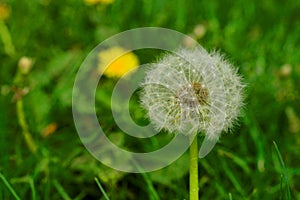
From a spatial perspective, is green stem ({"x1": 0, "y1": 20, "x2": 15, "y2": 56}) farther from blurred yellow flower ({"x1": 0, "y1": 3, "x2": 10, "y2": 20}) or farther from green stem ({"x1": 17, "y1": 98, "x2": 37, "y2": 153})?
green stem ({"x1": 17, "y1": 98, "x2": 37, "y2": 153})

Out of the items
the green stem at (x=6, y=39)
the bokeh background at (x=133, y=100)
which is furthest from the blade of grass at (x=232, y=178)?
the green stem at (x=6, y=39)

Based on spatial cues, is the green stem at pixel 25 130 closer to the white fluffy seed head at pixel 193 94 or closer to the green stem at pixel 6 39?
the green stem at pixel 6 39

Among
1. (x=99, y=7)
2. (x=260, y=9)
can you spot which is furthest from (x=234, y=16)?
(x=99, y=7)

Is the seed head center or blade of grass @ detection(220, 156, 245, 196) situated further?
blade of grass @ detection(220, 156, 245, 196)

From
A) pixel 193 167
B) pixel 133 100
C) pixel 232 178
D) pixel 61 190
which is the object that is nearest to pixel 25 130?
pixel 61 190

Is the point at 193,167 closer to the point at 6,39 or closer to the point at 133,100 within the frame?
the point at 133,100

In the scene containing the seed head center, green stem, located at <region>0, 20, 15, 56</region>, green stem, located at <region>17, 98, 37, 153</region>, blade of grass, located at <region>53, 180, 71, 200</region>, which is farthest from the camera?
green stem, located at <region>0, 20, 15, 56</region>

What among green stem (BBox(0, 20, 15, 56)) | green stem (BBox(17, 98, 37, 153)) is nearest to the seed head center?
green stem (BBox(17, 98, 37, 153))
